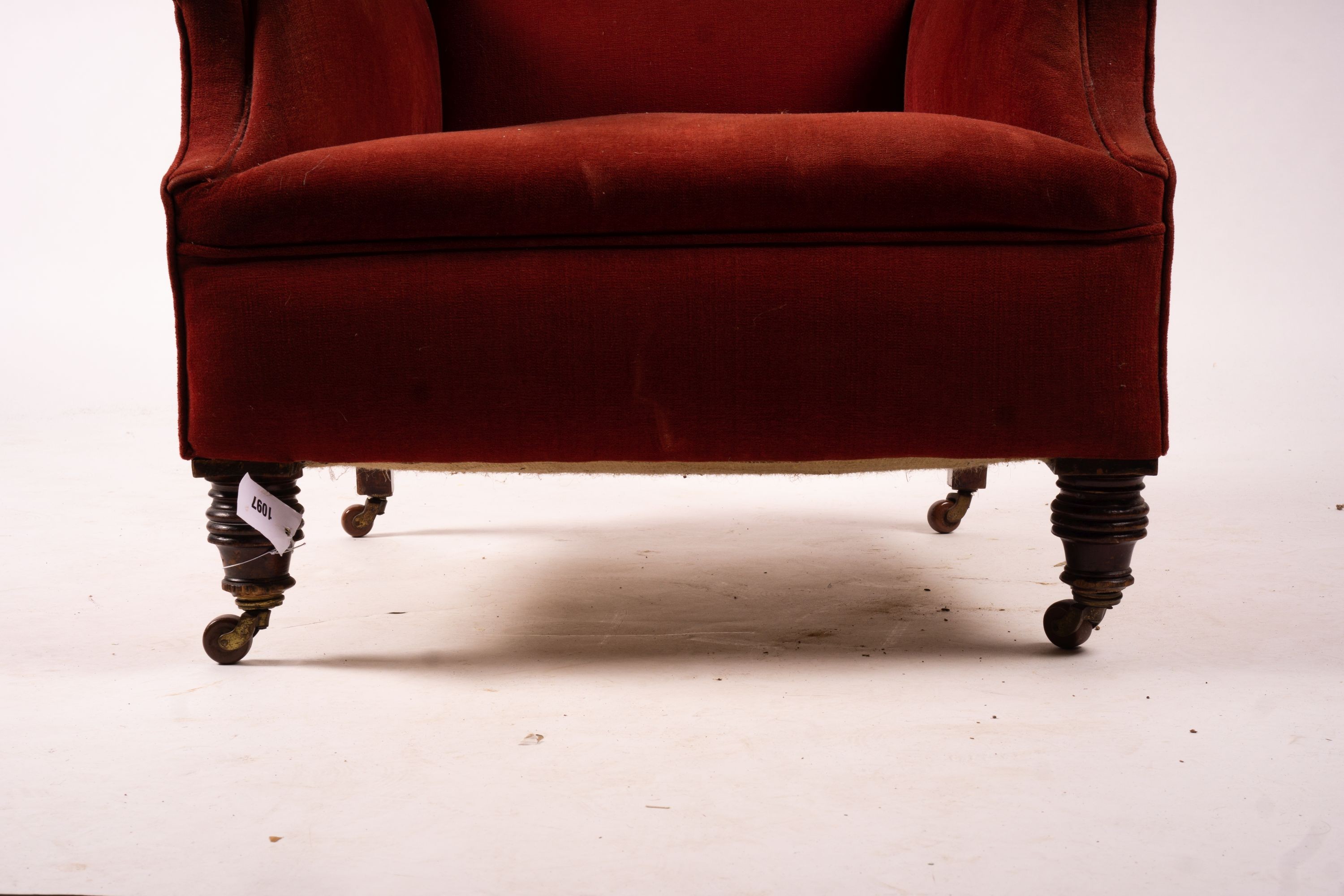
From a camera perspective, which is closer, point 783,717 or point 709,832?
point 709,832

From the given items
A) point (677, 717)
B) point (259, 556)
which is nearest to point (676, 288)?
point (677, 717)

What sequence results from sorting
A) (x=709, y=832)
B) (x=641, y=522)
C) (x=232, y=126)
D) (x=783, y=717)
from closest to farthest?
1. (x=709, y=832)
2. (x=783, y=717)
3. (x=232, y=126)
4. (x=641, y=522)

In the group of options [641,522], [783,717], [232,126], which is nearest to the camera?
[783,717]

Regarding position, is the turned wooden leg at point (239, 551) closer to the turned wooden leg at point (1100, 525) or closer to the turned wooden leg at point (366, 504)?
the turned wooden leg at point (366, 504)

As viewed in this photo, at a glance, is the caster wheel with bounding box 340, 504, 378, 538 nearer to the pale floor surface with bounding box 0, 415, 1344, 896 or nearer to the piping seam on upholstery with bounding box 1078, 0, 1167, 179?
the pale floor surface with bounding box 0, 415, 1344, 896

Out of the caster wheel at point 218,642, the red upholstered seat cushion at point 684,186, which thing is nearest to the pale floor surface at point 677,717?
the caster wheel at point 218,642

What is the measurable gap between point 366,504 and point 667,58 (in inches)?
34.7

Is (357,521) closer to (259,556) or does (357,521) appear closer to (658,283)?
(259,556)

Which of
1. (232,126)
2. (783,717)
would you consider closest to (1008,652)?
(783,717)

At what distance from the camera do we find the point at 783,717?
994mm

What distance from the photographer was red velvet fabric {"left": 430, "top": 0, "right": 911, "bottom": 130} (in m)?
1.70

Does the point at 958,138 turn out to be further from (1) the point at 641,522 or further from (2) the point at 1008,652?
(1) the point at 641,522

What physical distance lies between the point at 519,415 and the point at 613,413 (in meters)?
0.09

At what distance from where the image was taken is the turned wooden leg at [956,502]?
1.80 meters
